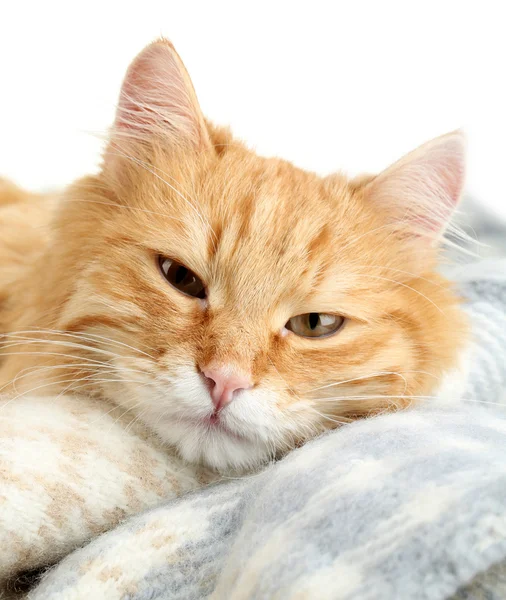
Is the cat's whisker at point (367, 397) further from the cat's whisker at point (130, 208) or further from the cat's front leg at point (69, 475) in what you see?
the cat's whisker at point (130, 208)

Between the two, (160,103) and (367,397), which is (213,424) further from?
(160,103)

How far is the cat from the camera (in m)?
1.15

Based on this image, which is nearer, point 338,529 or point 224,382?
point 338,529

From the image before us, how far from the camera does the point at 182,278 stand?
1.27 m

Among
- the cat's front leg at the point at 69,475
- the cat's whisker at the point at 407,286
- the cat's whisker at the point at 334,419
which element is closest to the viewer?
the cat's front leg at the point at 69,475

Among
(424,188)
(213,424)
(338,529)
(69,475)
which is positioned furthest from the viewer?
(424,188)

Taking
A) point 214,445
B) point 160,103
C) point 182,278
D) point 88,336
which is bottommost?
point 214,445

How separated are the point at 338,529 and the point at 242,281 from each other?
22.9 inches

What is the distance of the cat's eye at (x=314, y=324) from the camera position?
127 cm

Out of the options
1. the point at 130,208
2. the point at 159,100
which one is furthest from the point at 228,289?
the point at 159,100

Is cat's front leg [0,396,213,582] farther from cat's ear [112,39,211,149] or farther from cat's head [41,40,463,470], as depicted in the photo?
cat's ear [112,39,211,149]

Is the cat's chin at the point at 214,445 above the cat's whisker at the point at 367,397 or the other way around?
the other way around

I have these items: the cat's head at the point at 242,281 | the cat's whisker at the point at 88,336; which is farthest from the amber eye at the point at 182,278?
the cat's whisker at the point at 88,336

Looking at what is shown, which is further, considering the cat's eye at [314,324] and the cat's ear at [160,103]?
the cat's ear at [160,103]
